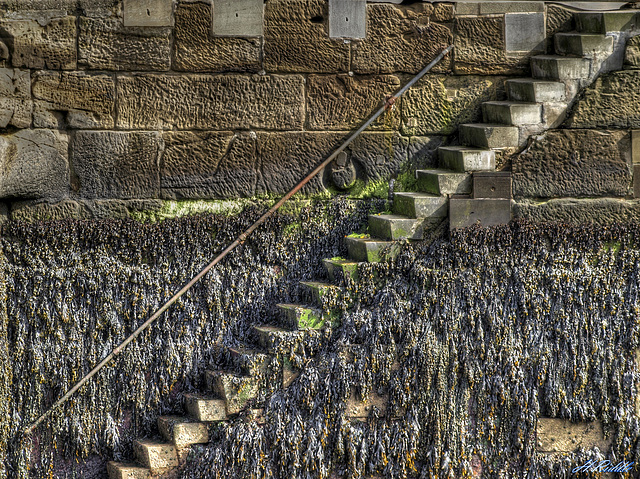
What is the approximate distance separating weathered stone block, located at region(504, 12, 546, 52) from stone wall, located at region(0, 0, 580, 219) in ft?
0.03

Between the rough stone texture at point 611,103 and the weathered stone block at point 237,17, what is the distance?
2.34 m

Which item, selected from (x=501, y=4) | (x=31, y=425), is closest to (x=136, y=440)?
(x=31, y=425)

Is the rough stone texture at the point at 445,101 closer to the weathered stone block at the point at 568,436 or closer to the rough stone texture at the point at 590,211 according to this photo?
the rough stone texture at the point at 590,211

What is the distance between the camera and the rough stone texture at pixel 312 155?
583 centimetres

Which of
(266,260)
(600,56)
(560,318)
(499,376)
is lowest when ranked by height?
(499,376)

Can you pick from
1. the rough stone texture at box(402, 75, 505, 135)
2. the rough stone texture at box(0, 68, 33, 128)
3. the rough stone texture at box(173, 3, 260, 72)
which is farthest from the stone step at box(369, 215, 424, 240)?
the rough stone texture at box(0, 68, 33, 128)

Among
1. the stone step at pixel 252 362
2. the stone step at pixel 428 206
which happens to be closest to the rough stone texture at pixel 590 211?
the stone step at pixel 428 206

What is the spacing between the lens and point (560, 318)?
5496 millimetres

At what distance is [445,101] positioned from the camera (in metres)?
5.97

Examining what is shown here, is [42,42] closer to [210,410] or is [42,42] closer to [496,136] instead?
[210,410]

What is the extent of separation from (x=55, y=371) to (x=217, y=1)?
110 inches

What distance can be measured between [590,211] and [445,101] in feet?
4.36

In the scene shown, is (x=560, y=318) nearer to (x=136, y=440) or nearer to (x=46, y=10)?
(x=136, y=440)

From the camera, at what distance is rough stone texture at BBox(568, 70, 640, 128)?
220 inches
